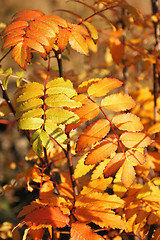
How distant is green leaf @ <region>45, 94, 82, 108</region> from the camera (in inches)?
27.5

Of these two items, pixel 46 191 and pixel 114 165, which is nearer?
pixel 114 165

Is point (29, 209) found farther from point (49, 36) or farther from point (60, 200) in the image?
point (49, 36)

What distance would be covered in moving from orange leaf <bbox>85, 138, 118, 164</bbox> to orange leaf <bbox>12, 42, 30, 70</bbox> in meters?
0.33

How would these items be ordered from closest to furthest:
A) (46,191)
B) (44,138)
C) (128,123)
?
(44,138)
(128,123)
(46,191)

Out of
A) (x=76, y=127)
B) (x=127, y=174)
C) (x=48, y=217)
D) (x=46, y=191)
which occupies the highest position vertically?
(x=76, y=127)

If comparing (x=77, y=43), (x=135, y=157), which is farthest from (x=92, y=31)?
(x=135, y=157)

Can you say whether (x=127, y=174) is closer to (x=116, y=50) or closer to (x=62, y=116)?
(x=62, y=116)

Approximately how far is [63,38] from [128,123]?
0.35 meters

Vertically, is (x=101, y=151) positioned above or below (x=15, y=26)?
below

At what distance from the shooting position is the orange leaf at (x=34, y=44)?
26.3 inches

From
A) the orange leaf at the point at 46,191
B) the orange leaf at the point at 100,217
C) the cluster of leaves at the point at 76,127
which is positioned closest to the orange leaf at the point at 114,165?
the cluster of leaves at the point at 76,127

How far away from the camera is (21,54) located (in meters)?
0.68

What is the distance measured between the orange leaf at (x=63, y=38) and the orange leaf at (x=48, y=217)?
0.51m

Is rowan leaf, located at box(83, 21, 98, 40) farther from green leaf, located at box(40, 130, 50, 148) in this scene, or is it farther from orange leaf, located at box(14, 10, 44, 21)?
green leaf, located at box(40, 130, 50, 148)
